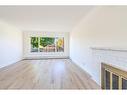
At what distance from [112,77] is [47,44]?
29.5 feet

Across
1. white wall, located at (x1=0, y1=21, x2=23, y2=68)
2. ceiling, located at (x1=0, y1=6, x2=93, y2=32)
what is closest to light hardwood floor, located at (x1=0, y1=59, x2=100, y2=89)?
white wall, located at (x1=0, y1=21, x2=23, y2=68)

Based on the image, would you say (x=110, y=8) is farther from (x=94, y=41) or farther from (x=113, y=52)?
(x=94, y=41)

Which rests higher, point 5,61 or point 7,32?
point 7,32

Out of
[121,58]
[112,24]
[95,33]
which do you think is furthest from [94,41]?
[121,58]

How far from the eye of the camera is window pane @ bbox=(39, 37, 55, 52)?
458 inches

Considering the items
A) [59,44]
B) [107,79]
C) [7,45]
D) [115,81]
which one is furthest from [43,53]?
[115,81]

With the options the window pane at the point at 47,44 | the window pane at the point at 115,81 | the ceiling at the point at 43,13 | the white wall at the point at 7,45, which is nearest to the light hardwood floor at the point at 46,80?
the window pane at the point at 115,81

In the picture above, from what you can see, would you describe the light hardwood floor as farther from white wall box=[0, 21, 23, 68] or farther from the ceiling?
the ceiling

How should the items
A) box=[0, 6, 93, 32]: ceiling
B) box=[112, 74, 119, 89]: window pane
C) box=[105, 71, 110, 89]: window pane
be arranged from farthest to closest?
box=[0, 6, 93, 32]: ceiling
box=[105, 71, 110, 89]: window pane
box=[112, 74, 119, 89]: window pane

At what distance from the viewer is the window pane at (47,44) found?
11625mm
